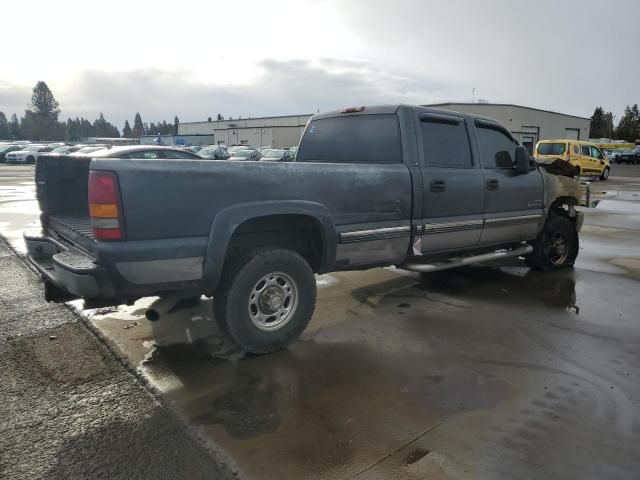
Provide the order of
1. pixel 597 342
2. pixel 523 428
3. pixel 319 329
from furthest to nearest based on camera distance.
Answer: pixel 319 329 → pixel 597 342 → pixel 523 428

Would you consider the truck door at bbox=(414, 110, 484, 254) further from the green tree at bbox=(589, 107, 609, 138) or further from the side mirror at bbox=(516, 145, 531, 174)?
the green tree at bbox=(589, 107, 609, 138)

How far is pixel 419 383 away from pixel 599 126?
120229 mm

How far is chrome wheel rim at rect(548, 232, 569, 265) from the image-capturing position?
6641 mm

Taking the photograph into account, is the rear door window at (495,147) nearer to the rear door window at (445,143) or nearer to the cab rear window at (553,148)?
the rear door window at (445,143)

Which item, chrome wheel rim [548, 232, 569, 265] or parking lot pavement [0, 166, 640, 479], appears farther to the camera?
chrome wheel rim [548, 232, 569, 265]

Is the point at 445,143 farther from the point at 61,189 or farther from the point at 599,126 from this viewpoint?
the point at 599,126

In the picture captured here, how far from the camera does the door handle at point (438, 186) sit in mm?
4571

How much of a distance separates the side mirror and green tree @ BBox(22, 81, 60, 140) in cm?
13456

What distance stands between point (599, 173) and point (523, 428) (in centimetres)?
2722

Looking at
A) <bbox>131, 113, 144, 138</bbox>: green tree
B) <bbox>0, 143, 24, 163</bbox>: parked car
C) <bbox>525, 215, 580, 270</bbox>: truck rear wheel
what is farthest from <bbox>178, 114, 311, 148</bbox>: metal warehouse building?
<bbox>131, 113, 144, 138</bbox>: green tree

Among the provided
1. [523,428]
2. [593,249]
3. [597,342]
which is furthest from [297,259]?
[593,249]

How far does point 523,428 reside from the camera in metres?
2.82

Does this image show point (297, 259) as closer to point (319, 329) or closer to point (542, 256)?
point (319, 329)

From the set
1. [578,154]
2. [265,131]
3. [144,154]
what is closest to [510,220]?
[144,154]
